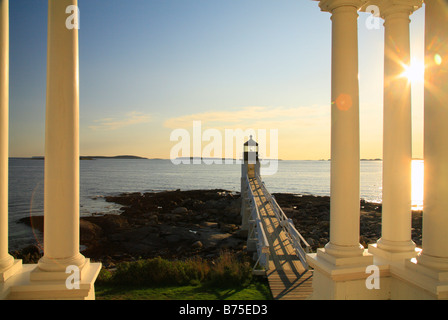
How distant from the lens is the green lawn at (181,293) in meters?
11.9

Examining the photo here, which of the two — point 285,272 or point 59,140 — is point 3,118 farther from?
point 285,272

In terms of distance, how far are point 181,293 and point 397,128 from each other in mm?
9670

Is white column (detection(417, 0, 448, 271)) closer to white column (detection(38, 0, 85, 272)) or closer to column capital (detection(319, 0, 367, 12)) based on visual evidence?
column capital (detection(319, 0, 367, 12))

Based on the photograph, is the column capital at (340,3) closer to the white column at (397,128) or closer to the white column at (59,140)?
the white column at (397,128)

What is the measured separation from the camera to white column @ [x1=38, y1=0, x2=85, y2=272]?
25.4ft

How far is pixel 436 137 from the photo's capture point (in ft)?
24.7

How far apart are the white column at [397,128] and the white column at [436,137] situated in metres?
1.58

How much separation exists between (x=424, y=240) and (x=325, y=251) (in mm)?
2444

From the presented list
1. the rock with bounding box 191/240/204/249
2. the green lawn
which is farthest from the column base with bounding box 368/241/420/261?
the rock with bounding box 191/240/204/249

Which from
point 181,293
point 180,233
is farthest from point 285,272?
point 180,233

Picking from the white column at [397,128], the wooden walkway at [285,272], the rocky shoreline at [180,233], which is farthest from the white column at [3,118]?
the rocky shoreline at [180,233]
